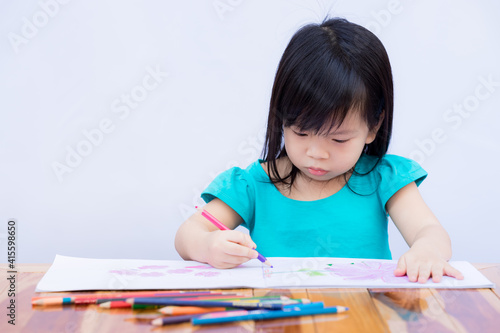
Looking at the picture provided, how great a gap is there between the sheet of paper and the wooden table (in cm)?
3

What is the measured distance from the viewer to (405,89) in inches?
57.9

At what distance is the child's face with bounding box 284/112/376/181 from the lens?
971mm

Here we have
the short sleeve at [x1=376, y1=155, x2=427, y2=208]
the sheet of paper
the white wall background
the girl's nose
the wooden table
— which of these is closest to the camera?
the wooden table

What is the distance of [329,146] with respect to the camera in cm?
98

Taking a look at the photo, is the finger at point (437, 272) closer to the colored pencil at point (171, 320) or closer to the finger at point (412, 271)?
the finger at point (412, 271)

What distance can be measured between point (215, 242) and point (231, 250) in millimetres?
37

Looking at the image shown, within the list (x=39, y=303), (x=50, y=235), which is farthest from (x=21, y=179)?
(x=39, y=303)

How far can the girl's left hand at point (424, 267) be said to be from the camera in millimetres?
802

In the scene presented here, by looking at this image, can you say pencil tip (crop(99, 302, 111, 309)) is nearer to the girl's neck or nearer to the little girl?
the little girl

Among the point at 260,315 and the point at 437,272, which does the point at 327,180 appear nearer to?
the point at 437,272

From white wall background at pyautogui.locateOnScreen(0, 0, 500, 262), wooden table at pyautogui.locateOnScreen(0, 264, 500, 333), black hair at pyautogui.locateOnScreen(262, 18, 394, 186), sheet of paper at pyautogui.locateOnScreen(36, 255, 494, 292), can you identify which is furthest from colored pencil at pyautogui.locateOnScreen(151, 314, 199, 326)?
white wall background at pyautogui.locateOnScreen(0, 0, 500, 262)

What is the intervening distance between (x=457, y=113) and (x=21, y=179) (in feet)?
3.71

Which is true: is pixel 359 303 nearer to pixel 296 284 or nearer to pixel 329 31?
pixel 296 284

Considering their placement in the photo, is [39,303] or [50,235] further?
[50,235]
